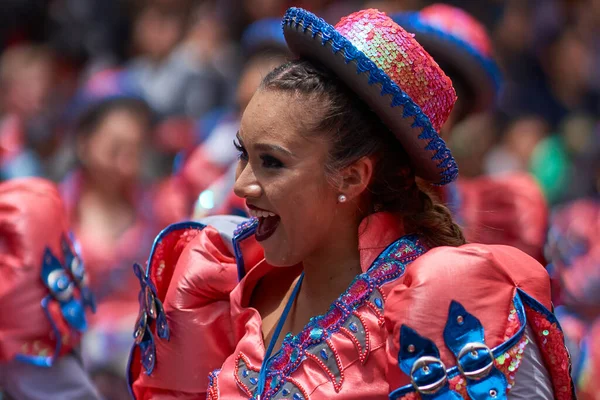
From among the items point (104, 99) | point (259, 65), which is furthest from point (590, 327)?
point (104, 99)

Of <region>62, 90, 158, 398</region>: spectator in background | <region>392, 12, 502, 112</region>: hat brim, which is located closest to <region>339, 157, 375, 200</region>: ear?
<region>392, 12, 502, 112</region>: hat brim

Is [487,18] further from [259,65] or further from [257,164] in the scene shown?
[257,164]

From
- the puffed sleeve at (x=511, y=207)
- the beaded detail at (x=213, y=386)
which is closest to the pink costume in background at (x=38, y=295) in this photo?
the beaded detail at (x=213, y=386)

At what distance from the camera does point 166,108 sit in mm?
7289

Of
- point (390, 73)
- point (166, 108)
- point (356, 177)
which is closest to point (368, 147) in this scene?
point (356, 177)

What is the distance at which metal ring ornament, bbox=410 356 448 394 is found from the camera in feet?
5.42

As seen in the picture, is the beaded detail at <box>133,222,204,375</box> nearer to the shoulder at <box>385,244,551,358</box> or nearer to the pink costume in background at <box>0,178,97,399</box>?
the pink costume in background at <box>0,178,97,399</box>

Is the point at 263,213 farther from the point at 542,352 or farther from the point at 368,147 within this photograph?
the point at 542,352

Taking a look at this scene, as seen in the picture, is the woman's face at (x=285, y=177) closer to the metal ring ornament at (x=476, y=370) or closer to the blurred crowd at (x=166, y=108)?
the metal ring ornament at (x=476, y=370)

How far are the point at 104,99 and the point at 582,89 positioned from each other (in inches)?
160

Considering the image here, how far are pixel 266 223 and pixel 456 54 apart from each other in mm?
1691

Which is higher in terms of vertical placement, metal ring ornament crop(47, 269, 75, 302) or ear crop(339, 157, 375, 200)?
ear crop(339, 157, 375, 200)

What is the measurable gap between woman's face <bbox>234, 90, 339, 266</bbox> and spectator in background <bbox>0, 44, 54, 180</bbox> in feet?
12.2

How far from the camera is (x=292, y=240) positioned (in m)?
1.97
